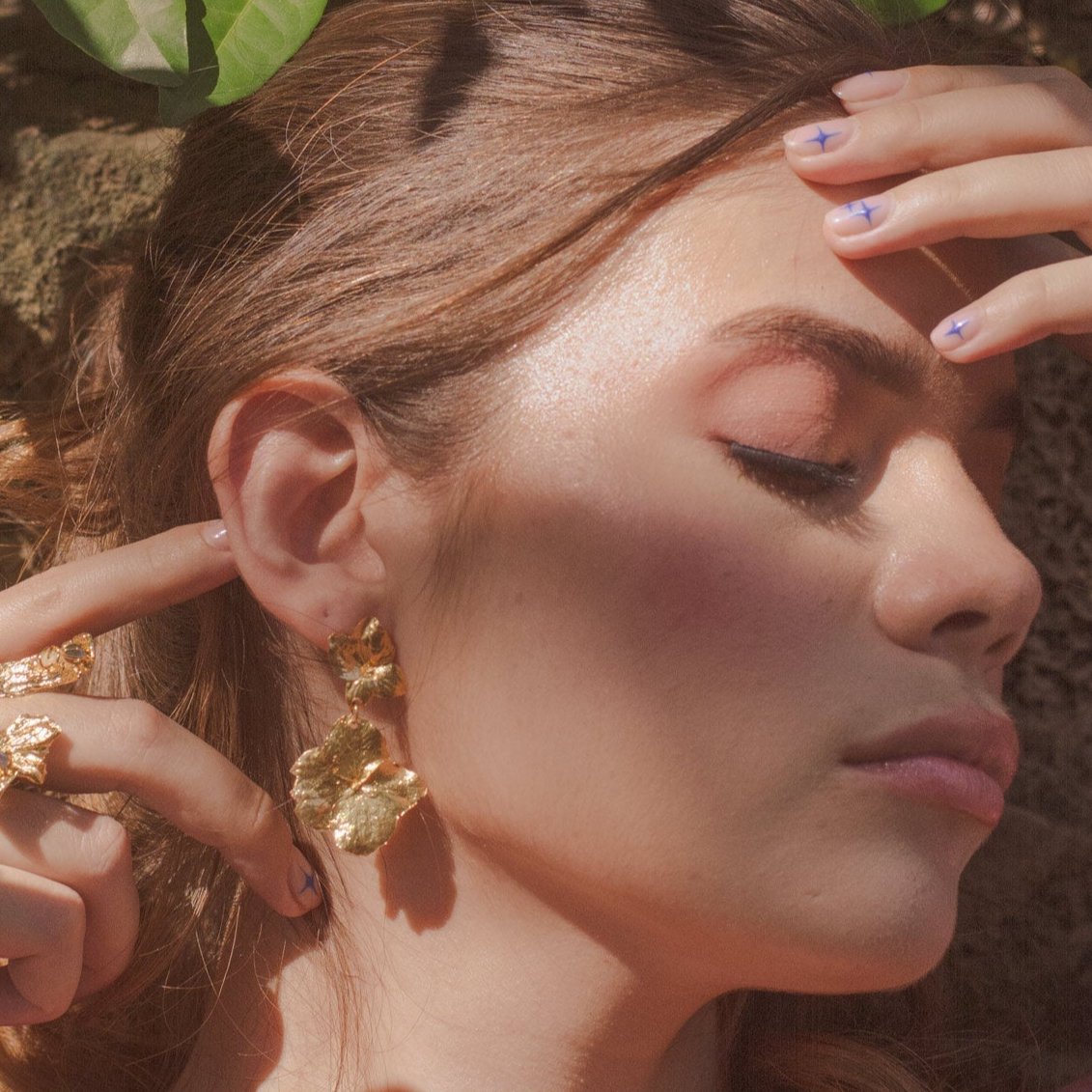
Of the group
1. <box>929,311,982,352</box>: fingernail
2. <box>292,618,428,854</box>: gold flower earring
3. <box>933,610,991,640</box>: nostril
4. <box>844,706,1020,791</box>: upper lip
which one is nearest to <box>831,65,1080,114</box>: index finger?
<box>929,311,982,352</box>: fingernail

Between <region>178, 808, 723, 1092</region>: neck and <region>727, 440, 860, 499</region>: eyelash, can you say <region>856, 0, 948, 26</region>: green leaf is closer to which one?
<region>727, 440, 860, 499</region>: eyelash

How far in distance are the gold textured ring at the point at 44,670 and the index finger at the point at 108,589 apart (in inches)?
0.5

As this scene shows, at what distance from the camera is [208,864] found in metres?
1.80

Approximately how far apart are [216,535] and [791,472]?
2.15 ft

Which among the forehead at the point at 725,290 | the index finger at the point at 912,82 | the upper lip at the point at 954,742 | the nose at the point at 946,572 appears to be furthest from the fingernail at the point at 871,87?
the upper lip at the point at 954,742

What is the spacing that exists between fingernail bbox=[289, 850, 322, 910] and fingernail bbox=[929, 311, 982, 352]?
3.00ft

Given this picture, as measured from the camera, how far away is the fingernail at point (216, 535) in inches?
62.3

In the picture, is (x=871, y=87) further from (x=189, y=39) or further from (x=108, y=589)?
(x=108, y=589)

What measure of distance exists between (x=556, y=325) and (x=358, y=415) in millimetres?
244

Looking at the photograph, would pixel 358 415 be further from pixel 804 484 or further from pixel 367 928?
pixel 367 928

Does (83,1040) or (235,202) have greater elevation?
(235,202)

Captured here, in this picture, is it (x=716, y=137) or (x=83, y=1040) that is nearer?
(x=716, y=137)

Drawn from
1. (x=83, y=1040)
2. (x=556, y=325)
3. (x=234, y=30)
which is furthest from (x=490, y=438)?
(x=83, y=1040)

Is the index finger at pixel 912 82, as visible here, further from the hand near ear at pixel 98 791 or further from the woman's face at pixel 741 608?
the hand near ear at pixel 98 791
